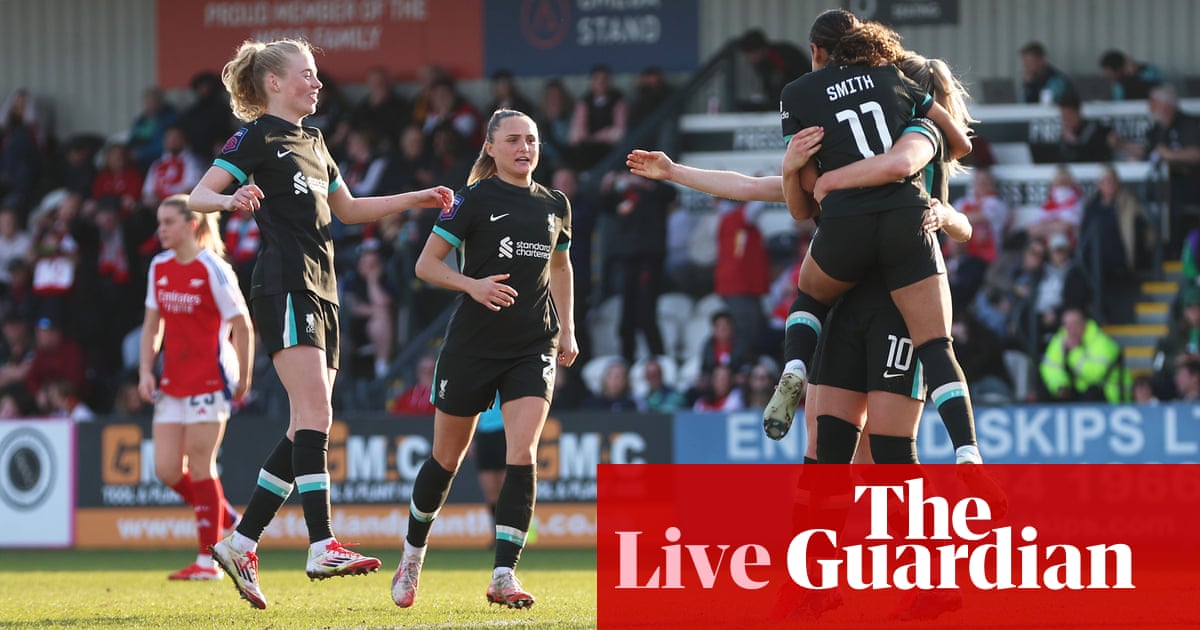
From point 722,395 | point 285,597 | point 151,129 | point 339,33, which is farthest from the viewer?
point 339,33

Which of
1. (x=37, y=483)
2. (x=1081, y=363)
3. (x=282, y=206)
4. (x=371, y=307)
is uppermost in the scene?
(x=282, y=206)

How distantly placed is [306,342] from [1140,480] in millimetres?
7573

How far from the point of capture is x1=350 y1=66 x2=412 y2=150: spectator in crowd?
19.2 m

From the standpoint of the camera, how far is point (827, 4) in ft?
64.1

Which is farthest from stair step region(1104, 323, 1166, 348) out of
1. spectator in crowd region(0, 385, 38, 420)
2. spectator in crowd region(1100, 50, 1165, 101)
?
spectator in crowd region(0, 385, 38, 420)

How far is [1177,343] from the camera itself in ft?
48.2

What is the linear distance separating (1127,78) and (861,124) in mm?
11902

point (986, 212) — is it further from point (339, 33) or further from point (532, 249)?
point (532, 249)

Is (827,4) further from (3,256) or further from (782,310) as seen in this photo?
(3,256)

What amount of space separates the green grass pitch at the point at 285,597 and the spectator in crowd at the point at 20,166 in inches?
327

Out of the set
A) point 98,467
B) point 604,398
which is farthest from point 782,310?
point 98,467

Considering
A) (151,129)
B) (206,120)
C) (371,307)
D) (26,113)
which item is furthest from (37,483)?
(26,113)

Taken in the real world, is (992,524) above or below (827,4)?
below

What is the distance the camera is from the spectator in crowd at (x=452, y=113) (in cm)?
1853
